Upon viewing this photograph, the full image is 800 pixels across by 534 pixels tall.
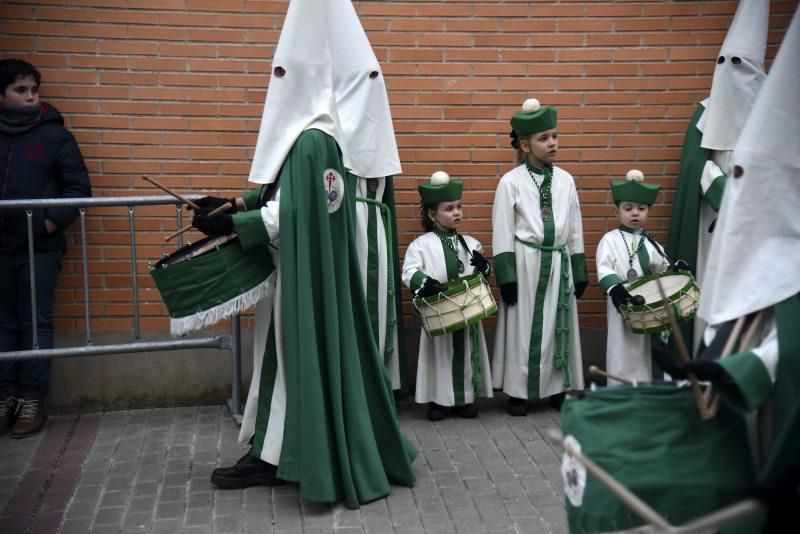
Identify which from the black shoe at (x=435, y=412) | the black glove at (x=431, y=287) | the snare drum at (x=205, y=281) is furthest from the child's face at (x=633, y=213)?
the snare drum at (x=205, y=281)

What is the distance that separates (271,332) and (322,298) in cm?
36

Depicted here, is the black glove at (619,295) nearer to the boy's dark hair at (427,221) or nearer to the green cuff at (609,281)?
the green cuff at (609,281)

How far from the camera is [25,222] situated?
6121 mm

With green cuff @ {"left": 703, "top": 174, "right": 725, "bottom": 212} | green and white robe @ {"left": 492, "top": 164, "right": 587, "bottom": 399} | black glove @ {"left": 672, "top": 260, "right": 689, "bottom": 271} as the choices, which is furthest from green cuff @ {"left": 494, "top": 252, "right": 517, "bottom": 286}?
green cuff @ {"left": 703, "top": 174, "right": 725, "bottom": 212}

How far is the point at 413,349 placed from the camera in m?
6.97

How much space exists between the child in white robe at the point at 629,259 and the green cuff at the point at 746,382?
3.34 m

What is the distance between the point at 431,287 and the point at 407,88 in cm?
157

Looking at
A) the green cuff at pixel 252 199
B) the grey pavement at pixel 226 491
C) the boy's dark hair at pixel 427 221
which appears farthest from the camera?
the boy's dark hair at pixel 427 221

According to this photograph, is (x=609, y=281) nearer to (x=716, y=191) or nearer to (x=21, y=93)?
(x=716, y=191)

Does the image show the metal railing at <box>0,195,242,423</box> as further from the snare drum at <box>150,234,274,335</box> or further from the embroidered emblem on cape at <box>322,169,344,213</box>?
the embroidered emblem on cape at <box>322,169,344,213</box>

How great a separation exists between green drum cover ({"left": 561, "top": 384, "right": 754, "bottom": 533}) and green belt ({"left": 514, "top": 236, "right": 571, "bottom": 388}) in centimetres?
333

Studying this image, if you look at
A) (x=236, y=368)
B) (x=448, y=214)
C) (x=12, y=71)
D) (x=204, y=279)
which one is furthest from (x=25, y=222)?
(x=448, y=214)

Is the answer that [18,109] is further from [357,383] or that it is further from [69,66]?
[357,383]

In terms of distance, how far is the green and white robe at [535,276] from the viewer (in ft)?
21.2
